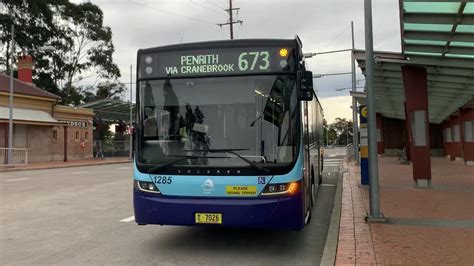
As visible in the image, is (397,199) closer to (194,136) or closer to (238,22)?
(194,136)

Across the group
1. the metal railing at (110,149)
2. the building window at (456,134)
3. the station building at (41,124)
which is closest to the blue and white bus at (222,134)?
the building window at (456,134)

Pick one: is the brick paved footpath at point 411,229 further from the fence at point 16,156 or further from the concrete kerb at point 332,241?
the fence at point 16,156

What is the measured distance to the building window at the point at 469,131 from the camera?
74.2 ft

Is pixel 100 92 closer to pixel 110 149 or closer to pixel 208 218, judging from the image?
pixel 110 149

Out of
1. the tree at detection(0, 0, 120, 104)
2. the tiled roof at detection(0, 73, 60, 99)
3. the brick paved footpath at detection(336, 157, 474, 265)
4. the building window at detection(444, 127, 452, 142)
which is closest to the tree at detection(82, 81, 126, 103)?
the tree at detection(0, 0, 120, 104)

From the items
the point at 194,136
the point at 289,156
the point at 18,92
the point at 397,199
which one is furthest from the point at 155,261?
the point at 18,92

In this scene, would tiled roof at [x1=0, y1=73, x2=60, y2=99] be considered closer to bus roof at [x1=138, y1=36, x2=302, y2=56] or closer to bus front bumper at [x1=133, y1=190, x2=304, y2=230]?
bus roof at [x1=138, y1=36, x2=302, y2=56]

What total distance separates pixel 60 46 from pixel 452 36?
4657cm

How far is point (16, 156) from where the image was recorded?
102ft

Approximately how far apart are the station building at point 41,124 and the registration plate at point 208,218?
1062 inches

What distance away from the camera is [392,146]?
38625 millimetres

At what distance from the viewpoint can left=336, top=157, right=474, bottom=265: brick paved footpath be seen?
602cm

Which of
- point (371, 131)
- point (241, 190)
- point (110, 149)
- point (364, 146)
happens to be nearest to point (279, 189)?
point (241, 190)

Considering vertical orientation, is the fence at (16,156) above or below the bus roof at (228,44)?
below
